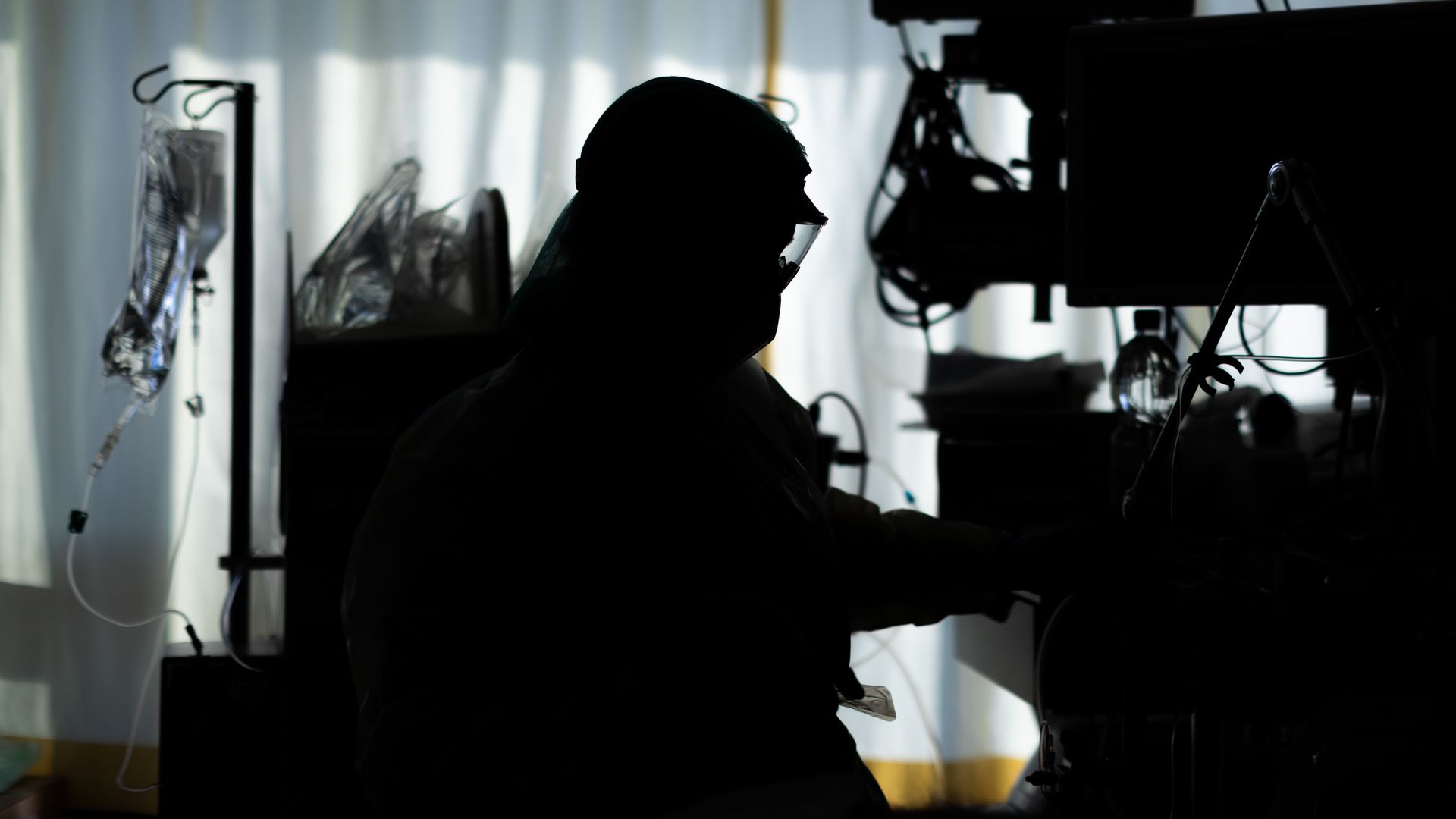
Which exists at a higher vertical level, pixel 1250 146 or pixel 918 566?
pixel 1250 146

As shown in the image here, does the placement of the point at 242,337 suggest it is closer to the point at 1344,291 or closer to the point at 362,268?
the point at 362,268

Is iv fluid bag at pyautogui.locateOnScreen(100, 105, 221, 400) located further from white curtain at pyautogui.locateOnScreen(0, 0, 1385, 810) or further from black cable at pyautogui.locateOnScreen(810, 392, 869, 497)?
black cable at pyautogui.locateOnScreen(810, 392, 869, 497)

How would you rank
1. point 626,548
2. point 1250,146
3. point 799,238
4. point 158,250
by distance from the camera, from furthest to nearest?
point 158,250
point 1250,146
point 799,238
point 626,548

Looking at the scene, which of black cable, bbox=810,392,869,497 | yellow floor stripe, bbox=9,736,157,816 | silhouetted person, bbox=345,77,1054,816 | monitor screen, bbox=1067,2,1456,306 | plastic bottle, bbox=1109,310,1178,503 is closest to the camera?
silhouetted person, bbox=345,77,1054,816

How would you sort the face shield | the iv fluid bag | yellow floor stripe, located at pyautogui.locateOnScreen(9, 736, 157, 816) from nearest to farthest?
the face shield < the iv fluid bag < yellow floor stripe, located at pyautogui.locateOnScreen(9, 736, 157, 816)

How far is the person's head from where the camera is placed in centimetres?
88

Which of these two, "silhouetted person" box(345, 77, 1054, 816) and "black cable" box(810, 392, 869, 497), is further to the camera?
"black cable" box(810, 392, 869, 497)

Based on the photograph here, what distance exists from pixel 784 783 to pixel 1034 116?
1.31 meters

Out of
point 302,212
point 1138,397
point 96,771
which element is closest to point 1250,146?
point 1138,397

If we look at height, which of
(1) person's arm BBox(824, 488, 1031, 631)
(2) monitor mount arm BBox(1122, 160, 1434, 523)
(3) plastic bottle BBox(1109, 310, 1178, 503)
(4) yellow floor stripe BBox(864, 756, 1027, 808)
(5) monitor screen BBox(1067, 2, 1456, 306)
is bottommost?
(4) yellow floor stripe BBox(864, 756, 1027, 808)

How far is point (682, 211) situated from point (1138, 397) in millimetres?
1140

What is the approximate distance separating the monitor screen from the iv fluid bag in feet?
4.97

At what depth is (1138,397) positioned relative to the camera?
1729mm

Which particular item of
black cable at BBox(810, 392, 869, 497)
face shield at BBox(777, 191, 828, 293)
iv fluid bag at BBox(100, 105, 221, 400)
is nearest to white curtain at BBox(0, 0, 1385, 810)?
black cable at BBox(810, 392, 869, 497)
